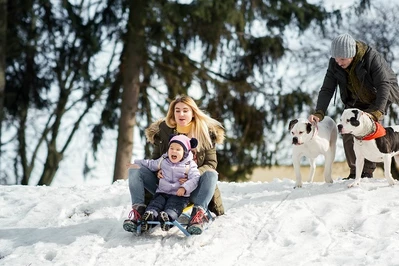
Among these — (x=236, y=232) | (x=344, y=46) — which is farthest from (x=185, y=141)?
(x=344, y=46)

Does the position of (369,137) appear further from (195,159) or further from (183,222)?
(183,222)

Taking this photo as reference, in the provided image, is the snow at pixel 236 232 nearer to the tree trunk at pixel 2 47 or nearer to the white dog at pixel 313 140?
the white dog at pixel 313 140

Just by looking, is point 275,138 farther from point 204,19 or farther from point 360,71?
point 360,71

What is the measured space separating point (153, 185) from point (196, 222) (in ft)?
2.36

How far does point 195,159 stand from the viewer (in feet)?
20.9

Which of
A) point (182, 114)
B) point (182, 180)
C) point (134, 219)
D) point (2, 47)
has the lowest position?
point (134, 219)

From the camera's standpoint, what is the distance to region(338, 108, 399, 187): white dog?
6.85 meters

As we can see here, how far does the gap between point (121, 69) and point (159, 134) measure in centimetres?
865

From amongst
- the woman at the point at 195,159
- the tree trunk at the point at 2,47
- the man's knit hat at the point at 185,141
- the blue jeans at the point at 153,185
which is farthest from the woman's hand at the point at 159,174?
Answer: the tree trunk at the point at 2,47

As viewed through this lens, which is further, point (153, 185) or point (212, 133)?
point (212, 133)

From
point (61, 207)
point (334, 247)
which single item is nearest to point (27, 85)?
point (61, 207)

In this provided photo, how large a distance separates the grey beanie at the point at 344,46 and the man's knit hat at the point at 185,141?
2.16 meters

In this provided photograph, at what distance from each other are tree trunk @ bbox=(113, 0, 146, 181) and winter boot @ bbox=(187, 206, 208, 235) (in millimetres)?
7610

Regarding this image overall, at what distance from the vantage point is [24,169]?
1711cm
